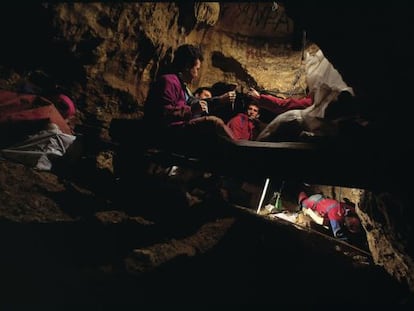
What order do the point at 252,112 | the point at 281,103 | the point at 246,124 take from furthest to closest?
the point at 252,112, the point at 246,124, the point at 281,103

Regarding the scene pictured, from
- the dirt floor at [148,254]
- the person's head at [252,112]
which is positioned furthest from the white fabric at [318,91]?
the person's head at [252,112]

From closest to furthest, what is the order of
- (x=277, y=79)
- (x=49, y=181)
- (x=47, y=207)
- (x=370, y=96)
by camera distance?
1. (x=370, y=96)
2. (x=47, y=207)
3. (x=49, y=181)
4. (x=277, y=79)

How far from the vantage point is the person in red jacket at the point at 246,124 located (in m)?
7.12

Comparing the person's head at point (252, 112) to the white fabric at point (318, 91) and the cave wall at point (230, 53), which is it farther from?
the white fabric at point (318, 91)

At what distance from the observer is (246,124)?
24.0 ft

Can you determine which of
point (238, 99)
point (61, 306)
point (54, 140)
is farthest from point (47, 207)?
point (238, 99)

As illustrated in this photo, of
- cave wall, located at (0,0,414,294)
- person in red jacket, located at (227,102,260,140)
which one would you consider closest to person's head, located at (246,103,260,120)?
person in red jacket, located at (227,102,260,140)

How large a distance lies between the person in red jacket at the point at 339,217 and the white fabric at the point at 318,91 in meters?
4.40

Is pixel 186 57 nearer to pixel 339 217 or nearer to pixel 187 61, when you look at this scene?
pixel 187 61

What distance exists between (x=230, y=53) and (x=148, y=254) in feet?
26.0

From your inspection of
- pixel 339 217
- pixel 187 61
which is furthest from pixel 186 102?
pixel 339 217

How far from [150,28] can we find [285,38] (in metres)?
4.90

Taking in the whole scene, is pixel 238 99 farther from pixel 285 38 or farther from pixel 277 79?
pixel 285 38

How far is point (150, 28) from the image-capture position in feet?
23.6
